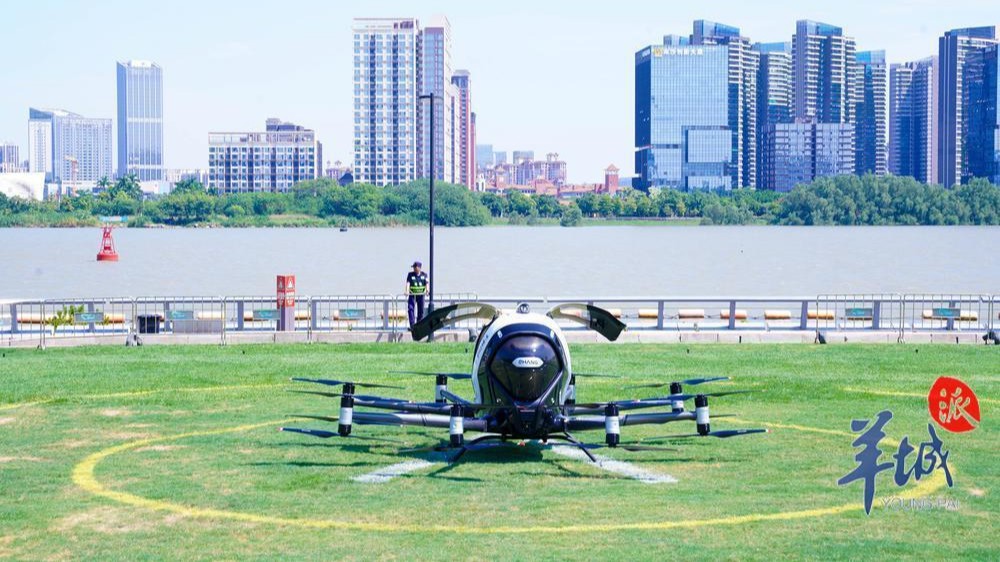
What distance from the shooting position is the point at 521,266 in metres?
114

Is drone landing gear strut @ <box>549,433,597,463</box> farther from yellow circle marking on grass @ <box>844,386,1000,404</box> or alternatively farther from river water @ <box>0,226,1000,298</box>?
river water @ <box>0,226,1000,298</box>

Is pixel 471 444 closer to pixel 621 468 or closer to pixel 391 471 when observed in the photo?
pixel 391 471

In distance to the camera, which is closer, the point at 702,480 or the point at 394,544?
the point at 394,544

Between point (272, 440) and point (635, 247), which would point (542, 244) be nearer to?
point (635, 247)

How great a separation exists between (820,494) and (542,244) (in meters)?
156

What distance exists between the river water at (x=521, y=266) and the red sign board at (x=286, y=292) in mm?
39804

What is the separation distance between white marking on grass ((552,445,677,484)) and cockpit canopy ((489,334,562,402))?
3.68 ft

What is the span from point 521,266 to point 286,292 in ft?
258

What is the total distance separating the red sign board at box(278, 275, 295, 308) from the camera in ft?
115

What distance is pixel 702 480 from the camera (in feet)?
50.1

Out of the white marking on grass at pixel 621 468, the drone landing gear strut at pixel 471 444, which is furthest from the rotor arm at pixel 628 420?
the drone landing gear strut at pixel 471 444

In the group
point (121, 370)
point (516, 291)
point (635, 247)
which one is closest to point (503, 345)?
point (121, 370)

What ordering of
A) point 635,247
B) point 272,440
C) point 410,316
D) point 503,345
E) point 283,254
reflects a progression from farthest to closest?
point 635,247
point 283,254
point 410,316
point 272,440
point 503,345

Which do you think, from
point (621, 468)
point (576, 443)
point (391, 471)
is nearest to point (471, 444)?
point (391, 471)
